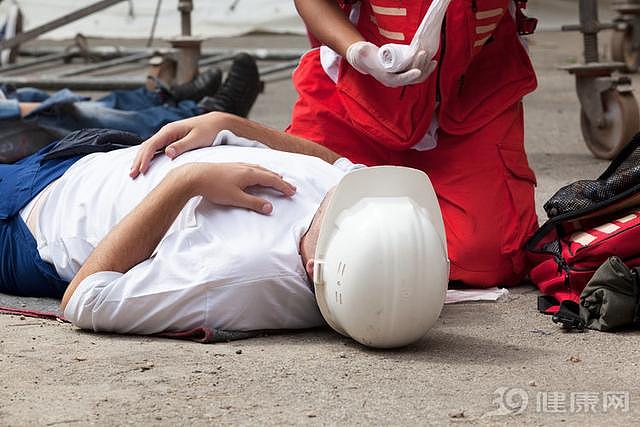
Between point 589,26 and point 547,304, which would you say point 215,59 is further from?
point 547,304

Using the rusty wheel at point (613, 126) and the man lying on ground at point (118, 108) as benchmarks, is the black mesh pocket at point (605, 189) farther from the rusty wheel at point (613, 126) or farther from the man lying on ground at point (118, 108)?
the man lying on ground at point (118, 108)

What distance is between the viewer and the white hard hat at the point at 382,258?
2008mm

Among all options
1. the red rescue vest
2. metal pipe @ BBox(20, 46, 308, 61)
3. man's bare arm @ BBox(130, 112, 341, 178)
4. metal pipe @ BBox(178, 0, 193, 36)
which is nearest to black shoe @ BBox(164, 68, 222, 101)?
metal pipe @ BBox(178, 0, 193, 36)

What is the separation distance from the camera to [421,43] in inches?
104

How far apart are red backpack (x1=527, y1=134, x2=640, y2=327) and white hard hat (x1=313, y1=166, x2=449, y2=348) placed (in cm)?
40

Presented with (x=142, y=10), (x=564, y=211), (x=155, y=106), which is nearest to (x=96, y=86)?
(x=155, y=106)

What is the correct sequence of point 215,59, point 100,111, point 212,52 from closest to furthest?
point 100,111 < point 215,59 < point 212,52

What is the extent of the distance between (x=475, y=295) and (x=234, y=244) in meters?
0.68

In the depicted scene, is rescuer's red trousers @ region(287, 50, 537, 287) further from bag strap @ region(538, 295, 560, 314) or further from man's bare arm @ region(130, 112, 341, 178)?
man's bare arm @ region(130, 112, 341, 178)

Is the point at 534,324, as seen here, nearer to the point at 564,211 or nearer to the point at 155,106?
the point at 564,211

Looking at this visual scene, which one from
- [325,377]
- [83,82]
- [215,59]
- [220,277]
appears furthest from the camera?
[215,59]

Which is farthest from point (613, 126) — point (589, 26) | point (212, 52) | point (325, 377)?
point (212, 52)

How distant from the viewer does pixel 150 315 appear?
7.14 feet

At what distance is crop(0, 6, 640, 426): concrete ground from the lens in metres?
1.82
